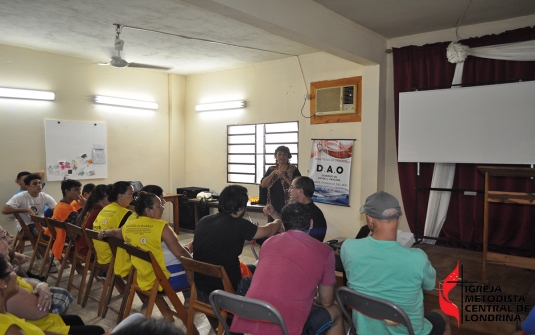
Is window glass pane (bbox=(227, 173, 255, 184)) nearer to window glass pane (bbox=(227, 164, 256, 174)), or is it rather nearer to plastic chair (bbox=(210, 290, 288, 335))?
window glass pane (bbox=(227, 164, 256, 174))

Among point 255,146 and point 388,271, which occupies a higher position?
point 255,146

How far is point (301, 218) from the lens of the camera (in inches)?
81.0

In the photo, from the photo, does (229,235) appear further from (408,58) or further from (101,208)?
(408,58)

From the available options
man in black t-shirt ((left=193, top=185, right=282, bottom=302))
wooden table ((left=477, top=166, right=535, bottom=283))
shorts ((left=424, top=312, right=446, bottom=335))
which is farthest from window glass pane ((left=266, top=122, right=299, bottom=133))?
shorts ((left=424, top=312, right=446, bottom=335))

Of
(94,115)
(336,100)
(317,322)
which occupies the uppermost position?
(336,100)

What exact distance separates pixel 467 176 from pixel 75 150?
5382 mm

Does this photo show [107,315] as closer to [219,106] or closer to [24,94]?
[24,94]

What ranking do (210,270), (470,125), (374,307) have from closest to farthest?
(374,307) → (210,270) → (470,125)

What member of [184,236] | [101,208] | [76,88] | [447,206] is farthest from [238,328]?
[76,88]

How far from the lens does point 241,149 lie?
6574 millimetres

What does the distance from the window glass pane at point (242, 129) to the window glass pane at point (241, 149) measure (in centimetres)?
23

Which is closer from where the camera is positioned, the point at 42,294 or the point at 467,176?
the point at 42,294

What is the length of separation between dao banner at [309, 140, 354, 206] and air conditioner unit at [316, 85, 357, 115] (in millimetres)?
407

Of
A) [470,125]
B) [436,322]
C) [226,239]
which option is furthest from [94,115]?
[436,322]
